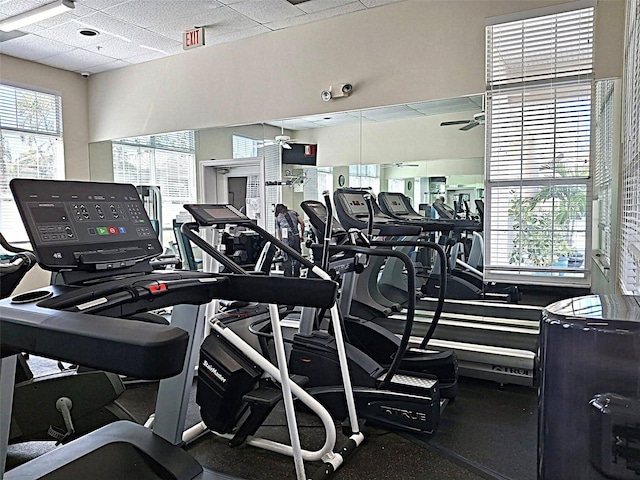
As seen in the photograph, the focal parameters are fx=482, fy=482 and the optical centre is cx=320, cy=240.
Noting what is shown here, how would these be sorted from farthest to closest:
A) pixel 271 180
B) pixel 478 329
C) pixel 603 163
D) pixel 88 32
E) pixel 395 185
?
pixel 271 180, pixel 88 32, pixel 395 185, pixel 478 329, pixel 603 163

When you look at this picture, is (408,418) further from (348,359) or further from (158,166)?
(158,166)

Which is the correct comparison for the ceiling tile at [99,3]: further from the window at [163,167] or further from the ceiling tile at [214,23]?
the window at [163,167]

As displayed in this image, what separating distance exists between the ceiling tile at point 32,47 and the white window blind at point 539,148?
4.74 m

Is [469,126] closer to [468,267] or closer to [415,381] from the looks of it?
[468,267]

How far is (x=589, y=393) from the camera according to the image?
0.77 meters

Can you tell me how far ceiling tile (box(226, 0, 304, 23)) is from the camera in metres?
4.43

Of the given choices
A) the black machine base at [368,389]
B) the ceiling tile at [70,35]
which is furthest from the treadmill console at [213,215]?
Result: the ceiling tile at [70,35]

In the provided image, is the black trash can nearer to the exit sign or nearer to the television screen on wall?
the television screen on wall

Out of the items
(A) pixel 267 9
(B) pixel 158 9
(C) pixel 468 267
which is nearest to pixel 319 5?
(A) pixel 267 9

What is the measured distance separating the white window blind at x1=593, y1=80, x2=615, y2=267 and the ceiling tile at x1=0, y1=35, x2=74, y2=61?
18.2ft

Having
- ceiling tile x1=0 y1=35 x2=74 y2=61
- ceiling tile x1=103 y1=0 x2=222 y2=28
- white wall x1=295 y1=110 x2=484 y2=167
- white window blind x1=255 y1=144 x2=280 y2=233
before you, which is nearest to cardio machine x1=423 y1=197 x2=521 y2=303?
white wall x1=295 y1=110 x2=484 y2=167

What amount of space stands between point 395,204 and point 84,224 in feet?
9.94

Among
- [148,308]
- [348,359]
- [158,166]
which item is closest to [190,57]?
[158,166]

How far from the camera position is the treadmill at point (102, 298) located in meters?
1.08
